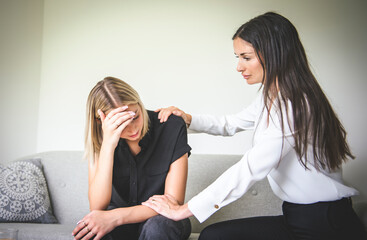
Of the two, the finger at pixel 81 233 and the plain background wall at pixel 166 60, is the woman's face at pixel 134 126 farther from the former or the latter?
the plain background wall at pixel 166 60

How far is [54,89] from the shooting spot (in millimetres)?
2934

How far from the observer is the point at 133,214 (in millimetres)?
1318

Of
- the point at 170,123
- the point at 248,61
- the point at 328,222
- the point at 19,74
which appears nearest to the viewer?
the point at 328,222

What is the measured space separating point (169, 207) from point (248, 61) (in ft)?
2.21

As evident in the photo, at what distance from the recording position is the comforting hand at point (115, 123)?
4.51ft

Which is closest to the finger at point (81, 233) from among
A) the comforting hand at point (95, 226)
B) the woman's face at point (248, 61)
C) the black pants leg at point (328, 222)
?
the comforting hand at point (95, 226)

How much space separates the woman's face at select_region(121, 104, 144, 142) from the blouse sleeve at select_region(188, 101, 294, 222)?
0.48 meters

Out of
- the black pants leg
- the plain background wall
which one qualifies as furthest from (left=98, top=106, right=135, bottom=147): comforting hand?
the plain background wall

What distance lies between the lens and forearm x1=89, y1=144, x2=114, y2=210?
1.39 meters

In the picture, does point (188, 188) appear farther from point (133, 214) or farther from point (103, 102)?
point (103, 102)

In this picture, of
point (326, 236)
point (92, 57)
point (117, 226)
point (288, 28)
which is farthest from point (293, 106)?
point (92, 57)

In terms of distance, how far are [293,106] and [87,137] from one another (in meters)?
0.97

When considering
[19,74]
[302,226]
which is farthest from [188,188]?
[19,74]

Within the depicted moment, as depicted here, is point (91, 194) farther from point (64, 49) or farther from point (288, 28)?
point (64, 49)
